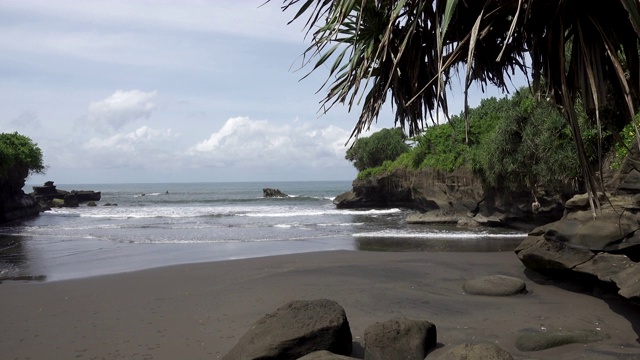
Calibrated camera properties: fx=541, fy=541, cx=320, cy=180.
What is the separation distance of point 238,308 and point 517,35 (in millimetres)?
6363

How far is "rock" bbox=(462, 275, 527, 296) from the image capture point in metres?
9.07

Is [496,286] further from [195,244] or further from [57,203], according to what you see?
[57,203]

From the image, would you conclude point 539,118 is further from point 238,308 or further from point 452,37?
point 452,37

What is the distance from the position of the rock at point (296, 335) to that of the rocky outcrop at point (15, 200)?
32.5 m

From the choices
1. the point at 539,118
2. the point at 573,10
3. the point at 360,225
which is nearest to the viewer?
the point at 573,10

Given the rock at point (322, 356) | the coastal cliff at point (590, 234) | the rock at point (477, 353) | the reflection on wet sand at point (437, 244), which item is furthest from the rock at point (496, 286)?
the reflection on wet sand at point (437, 244)

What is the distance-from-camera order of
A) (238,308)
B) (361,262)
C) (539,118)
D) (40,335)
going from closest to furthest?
(40,335), (238,308), (361,262), (539,118)

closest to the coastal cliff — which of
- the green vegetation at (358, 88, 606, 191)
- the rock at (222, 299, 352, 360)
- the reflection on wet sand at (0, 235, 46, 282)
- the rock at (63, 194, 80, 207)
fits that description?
the green vegetation at (358, 88, 606, 191)

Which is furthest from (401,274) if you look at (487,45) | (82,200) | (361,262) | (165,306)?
(82,200)

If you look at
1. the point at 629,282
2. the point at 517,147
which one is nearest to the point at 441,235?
the point at 517,147

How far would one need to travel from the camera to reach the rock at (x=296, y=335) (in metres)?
5.87

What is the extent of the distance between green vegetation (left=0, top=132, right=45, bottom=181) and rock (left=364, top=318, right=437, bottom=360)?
3387 centimetres

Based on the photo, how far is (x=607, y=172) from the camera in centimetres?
1154

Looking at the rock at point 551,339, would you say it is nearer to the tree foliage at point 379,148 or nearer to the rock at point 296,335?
the rock at point 296,335
